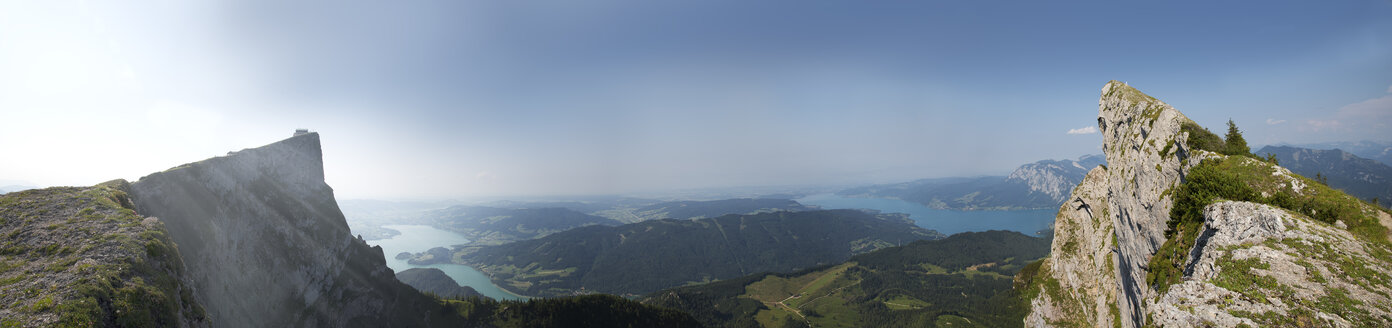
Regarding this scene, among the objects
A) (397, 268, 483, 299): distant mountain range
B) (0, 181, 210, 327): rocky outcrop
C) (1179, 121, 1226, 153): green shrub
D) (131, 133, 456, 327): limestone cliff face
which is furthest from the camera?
(397, 268, 483, 299): distant mountain range

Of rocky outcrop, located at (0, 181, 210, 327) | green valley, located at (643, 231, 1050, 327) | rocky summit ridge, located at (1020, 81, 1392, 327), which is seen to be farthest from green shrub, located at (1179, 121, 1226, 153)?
green valley, located at (643, 231, 1050, 327)

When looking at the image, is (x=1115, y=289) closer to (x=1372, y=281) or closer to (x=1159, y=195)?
(x=1159, y=195)

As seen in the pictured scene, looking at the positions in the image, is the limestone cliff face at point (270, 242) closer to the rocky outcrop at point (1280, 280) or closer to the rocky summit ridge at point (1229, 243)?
the rocky outcrop at point (1280, 280)

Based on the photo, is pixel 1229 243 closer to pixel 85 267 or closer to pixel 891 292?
pixel 85 267

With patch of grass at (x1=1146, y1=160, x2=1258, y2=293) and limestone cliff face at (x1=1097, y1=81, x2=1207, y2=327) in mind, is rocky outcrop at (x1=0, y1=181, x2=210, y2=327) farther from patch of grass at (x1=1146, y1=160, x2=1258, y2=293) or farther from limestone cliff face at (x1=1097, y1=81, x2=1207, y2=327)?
limestone cliff face at (x1=1097, y1=81, x2=1207, y2=327)

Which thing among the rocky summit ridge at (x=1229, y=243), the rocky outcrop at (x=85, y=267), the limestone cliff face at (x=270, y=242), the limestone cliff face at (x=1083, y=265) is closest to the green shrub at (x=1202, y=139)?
the rocky summit ridge at (x=1229, y=243)

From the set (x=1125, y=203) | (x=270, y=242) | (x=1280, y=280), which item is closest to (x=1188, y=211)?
(x=1280, y=280)
